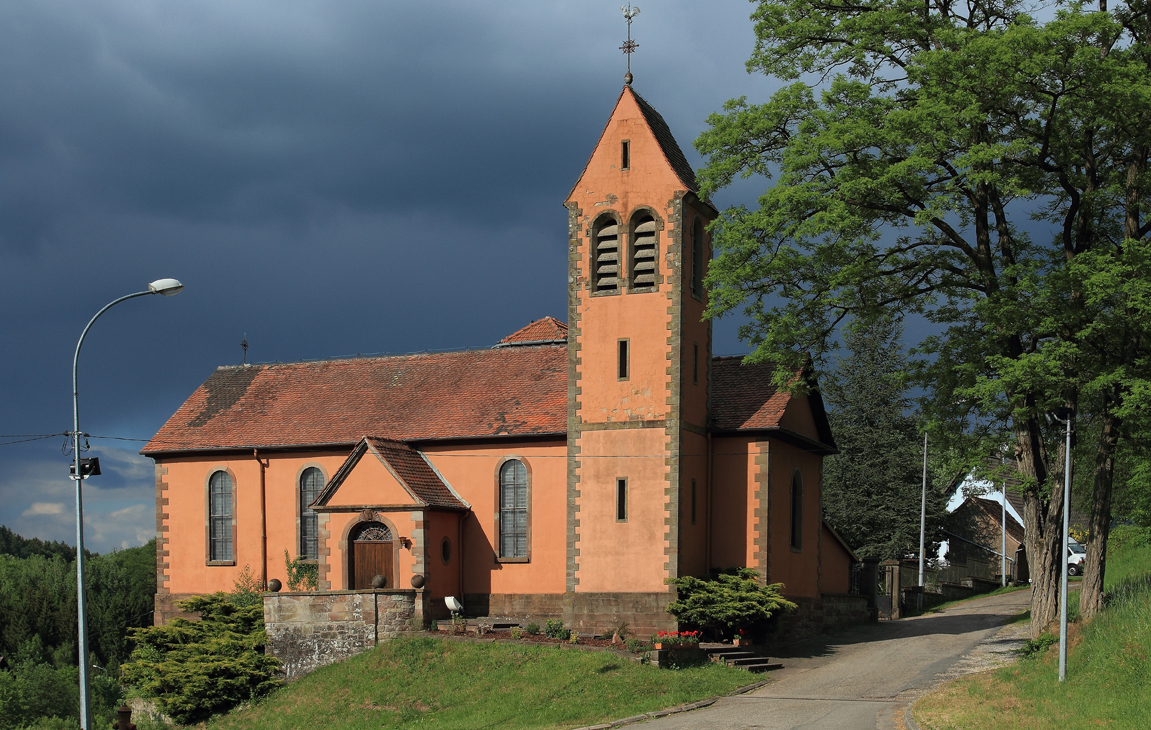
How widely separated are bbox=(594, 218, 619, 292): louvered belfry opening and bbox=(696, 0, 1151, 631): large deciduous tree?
3810 mm

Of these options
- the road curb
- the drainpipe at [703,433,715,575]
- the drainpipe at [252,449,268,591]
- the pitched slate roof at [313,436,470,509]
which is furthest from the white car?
the drainpipe at [252,449,268,591]

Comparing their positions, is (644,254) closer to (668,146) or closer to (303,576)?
(668,146)

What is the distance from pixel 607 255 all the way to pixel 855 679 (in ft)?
43.5

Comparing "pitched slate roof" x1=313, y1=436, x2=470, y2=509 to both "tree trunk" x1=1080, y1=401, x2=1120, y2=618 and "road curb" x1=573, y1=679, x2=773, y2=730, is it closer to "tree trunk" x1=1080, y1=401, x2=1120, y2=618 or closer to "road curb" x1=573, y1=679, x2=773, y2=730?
"road curb" x1=573, y1=679, x2=773, y2=730

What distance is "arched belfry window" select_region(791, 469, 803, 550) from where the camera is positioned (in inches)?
1345

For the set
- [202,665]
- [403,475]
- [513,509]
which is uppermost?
[403,475]

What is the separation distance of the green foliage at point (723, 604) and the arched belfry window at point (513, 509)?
18.7 ft

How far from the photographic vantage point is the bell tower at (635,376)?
30.3 m

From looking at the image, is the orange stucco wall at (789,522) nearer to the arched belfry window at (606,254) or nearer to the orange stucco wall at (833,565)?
the orange stucco wall at (833,565)

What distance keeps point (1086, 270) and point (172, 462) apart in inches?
1145

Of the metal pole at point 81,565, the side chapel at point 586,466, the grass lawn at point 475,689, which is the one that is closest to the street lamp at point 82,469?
the metal pole at point 81,565

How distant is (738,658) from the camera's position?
2808 cm

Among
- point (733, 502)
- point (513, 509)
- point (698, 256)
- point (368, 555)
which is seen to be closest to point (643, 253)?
point (698, 256)

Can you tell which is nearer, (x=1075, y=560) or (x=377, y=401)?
(x=377, y=401)
